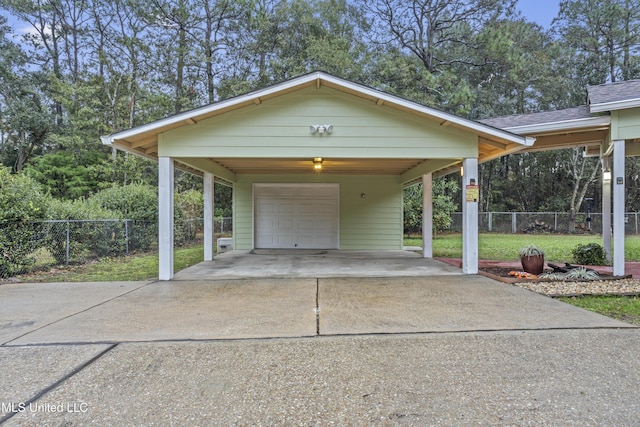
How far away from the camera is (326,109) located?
646 cm

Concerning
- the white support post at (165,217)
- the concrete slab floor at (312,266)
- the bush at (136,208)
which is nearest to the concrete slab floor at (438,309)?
the concrete slab floor at (312,266)

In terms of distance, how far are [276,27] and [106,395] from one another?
2010 centimetres

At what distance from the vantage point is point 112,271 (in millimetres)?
7656

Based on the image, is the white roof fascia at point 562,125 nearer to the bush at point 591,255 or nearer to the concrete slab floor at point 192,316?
the bush at point 591,255

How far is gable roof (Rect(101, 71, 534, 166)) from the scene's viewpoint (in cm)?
601

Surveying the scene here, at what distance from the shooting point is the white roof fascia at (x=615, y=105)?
582 cm

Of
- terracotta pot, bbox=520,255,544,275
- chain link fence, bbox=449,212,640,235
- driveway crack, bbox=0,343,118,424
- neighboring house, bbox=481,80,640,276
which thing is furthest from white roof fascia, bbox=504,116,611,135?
chain link fence, bbox=449,212,640,235

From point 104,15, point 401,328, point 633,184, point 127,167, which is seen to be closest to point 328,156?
point 401,328

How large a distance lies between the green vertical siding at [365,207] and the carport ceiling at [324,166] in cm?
31

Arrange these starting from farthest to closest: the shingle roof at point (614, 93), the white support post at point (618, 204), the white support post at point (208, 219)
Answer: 1. the white support post at point (208, 219)
2. the shingle roof at point (614, 93)
3. the white support post at point (618, 204)

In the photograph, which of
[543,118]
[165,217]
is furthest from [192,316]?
[543,118]

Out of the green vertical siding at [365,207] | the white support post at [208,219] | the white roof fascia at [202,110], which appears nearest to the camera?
the white roof fascia at [202,110]

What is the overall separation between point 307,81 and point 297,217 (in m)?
6.05

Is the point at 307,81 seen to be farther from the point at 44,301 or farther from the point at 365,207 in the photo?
the point at 365,207
